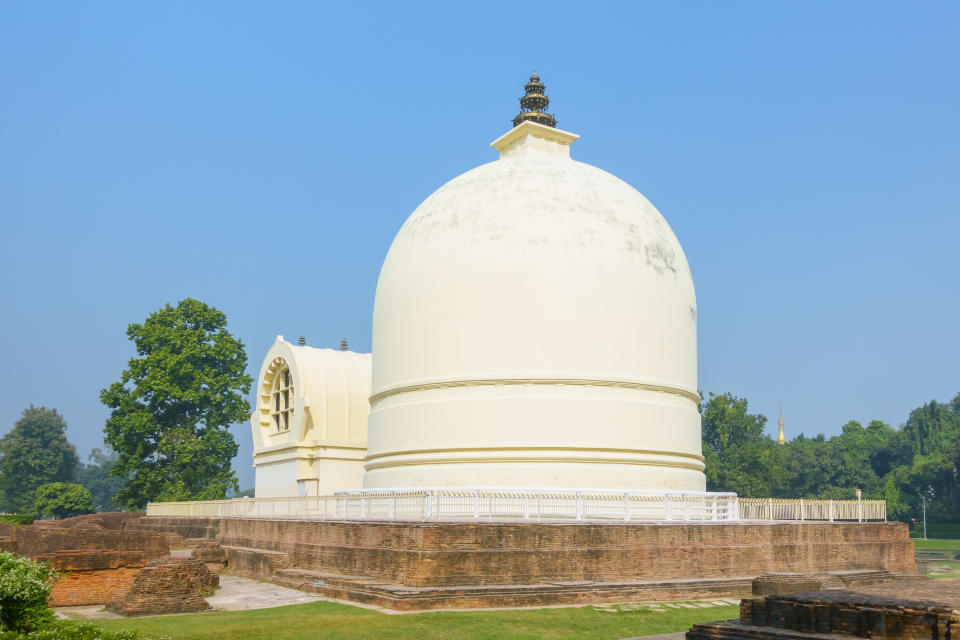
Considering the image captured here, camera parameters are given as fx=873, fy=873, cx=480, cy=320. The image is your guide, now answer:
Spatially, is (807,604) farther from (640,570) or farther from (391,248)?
(391,248)

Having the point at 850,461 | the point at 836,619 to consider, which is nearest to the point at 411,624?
the point at 836,619

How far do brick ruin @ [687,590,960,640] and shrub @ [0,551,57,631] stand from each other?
665cm

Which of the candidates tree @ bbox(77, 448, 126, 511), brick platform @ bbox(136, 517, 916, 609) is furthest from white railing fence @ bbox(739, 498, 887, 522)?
tree @ bbox(77, 448, 126, 511)

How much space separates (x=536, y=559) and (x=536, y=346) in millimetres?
7100

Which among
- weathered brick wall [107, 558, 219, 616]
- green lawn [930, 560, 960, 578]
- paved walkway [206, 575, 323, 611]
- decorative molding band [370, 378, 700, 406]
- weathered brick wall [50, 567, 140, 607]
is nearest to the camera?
weathered brick wall [107, 558, 219, 616]

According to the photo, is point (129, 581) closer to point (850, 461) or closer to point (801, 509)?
point (801, 509)

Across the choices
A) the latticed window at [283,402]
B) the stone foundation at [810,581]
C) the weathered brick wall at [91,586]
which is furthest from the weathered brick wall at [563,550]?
the latticed window at [283,402]

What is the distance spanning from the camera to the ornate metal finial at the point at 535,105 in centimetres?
2602

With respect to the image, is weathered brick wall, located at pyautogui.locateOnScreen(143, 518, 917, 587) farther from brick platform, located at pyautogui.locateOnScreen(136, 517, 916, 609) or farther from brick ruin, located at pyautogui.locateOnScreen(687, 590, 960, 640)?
brick ruin, located at pyautogui.locateOnScreen(687, 590, 960, 640)

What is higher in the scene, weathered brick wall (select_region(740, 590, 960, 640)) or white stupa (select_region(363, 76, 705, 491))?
white stupa (select_region(363, 76, 705, 491))

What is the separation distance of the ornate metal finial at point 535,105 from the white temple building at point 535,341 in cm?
262

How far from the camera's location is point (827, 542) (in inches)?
717

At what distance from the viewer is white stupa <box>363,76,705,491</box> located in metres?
20.3

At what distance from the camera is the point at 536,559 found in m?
14.2
